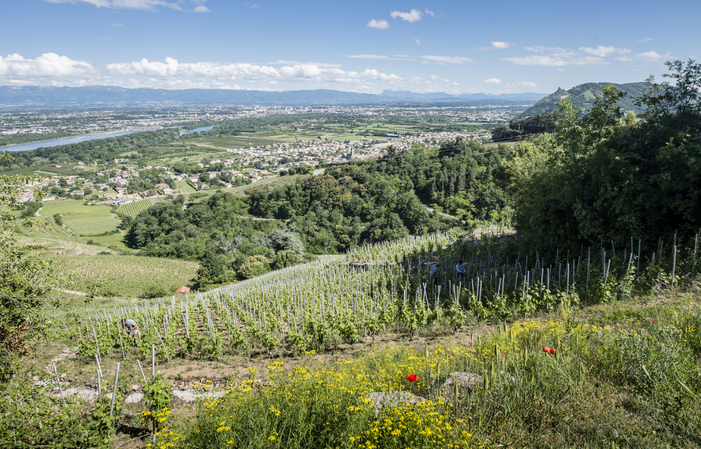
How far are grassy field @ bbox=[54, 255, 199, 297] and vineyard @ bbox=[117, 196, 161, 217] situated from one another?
38284 mm

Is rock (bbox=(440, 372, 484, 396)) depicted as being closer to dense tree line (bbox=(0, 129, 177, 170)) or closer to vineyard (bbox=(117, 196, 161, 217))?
vineyard (bbox=(117, 196, 161, 217))

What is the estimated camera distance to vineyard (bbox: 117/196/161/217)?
235 feet

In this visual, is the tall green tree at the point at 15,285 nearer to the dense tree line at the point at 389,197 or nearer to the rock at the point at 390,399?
the rock at the point at 390,399

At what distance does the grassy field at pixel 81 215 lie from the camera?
61125 mm

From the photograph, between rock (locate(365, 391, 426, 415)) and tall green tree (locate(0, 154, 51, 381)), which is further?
tall green tree (locate(0, 154, 51, 381))

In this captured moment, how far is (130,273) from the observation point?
1298 inches

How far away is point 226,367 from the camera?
822cm

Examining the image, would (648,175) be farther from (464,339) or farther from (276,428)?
(276,428)

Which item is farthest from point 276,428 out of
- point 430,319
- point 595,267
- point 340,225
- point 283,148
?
point 283,148

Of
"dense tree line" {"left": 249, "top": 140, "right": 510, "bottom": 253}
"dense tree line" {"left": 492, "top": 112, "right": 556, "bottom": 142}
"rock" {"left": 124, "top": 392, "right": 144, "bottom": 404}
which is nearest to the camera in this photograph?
"rock" {"left": 124, "top": 392, "right": 144, "bottom": 404}

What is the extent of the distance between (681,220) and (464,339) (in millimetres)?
7153

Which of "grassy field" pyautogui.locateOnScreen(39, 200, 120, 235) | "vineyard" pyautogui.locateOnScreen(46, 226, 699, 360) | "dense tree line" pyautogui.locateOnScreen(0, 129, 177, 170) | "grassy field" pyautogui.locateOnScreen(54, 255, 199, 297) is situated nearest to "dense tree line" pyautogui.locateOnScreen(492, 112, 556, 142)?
"vineyard" pyautogui.locateOnScreen(46, 226, 699, 360)

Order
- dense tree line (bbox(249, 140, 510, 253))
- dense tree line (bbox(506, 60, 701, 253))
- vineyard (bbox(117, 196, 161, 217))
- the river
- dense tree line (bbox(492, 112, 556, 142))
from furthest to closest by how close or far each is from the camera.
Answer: the river, vineyard (bbox(117, 196, 161, 217)), dense tree line (bbox(492, 112, 556, 142)), dense tree line (bbox(249, 140, 510, 253)), dense tree line (bbox(506, 60, 701, 253))

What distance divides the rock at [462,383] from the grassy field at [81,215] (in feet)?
233
